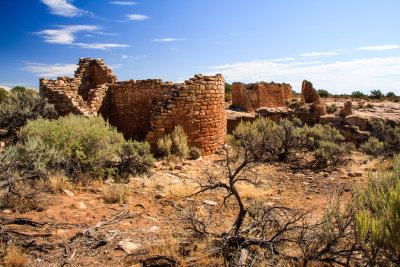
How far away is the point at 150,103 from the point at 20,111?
4.21 meters

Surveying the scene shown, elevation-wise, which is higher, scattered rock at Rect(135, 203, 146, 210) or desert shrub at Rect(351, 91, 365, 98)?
desert shrub at Rect(351, 91, 365, 98)

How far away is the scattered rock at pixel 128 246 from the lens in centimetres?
320

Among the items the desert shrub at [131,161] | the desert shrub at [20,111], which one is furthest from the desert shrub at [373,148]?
the desert shrub at [20,111]

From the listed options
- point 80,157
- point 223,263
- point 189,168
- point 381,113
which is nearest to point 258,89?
point 381,113

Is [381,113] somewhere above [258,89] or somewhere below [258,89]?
below

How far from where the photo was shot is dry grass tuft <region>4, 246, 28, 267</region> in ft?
8.95

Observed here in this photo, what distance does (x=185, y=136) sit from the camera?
8.41 meters

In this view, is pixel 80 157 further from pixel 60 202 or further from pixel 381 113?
pixel 381 113

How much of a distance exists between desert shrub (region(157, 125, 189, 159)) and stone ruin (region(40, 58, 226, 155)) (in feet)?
0.89

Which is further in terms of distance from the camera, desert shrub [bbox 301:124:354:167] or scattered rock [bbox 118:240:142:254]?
desert shrub [bbox 301:124:354:167]

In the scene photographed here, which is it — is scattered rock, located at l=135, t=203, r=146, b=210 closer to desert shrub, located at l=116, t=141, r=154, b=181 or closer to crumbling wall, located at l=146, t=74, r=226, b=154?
desert shrub, located at l=116, t=141, r=154, b=181

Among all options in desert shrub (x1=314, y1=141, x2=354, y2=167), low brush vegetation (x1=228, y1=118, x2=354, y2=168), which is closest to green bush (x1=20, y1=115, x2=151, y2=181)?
low brush vegetation (x1=228, y1=118, x2=354, y2=168)

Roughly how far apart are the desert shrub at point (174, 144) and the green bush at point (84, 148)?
1.39 meters

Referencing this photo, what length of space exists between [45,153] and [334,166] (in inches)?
333
